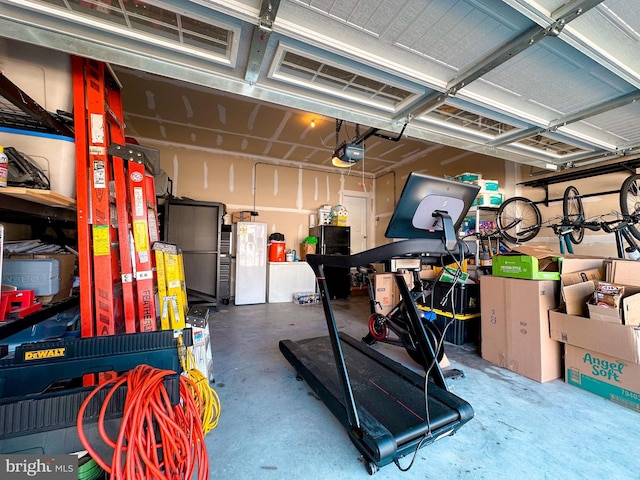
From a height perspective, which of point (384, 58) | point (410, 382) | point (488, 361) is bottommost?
point (488, 361)

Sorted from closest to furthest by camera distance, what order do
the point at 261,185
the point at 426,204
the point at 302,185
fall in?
the point at 426,204, the point at 261,185, the point at 302,185

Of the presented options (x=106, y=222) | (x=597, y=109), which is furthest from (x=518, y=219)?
(x=106, y=222)

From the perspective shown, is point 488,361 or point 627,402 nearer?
point 627,402

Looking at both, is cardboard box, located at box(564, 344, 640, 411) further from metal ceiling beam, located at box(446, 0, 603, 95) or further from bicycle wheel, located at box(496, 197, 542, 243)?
metal ceiling beam, located at box(446, 0, 603, 95)

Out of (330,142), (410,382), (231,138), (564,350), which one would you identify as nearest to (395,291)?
(564,350)

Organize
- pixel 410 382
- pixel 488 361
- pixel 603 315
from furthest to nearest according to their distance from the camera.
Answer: pixel 488 361 < pixel 603 315 < pixel 410 382

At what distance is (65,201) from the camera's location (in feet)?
4.72

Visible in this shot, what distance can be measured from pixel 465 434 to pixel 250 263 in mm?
3994

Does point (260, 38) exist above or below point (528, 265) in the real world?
above

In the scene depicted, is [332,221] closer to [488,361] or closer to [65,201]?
[488,361]

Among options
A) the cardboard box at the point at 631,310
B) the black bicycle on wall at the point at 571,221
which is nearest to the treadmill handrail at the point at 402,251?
the cardboard box at the point at 631,310

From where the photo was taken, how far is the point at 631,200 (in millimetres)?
2924

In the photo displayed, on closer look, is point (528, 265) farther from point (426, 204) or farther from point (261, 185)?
point (261, 185)

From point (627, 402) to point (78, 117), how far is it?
4005mm
